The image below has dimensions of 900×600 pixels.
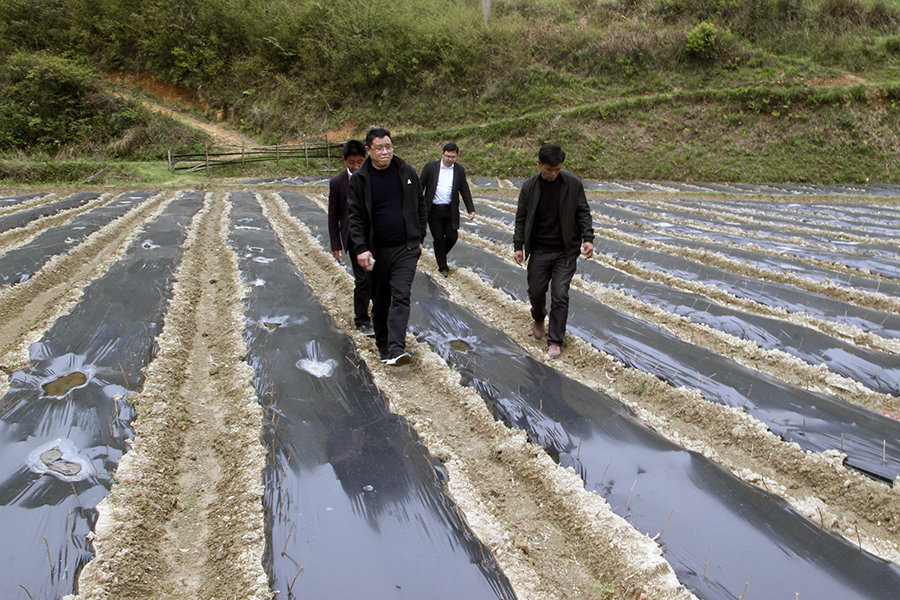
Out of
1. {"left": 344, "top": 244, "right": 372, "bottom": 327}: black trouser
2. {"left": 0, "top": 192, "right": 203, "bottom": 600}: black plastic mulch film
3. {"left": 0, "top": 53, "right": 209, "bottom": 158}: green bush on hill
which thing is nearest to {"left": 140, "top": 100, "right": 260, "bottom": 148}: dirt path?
{"left": 0, "top": 53, "right": 209, "bottom": 158}: green bush on hill

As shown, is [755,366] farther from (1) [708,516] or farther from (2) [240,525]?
(2) [240,525]

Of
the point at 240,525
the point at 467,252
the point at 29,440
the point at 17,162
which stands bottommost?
the point at 240,525

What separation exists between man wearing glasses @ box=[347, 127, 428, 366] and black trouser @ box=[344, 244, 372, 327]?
0.41 meters

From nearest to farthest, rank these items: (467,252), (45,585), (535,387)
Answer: (45,585), (535,387), (467,252)

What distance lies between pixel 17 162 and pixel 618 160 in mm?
18575

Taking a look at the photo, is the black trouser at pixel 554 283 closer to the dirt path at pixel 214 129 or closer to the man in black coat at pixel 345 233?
the man in black coat at pixel 345 233

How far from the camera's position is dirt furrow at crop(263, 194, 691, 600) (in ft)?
7.48

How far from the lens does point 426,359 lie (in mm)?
4246

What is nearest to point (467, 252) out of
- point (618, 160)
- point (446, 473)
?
point (446, 473)

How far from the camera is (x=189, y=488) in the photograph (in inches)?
113

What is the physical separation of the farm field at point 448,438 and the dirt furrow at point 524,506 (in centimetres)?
1

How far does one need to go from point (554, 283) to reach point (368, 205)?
154 centimetres

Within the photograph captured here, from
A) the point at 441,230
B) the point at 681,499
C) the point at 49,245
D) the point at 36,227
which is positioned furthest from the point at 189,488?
the point at 36,227

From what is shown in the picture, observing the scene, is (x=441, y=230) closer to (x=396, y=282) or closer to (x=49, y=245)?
(x=396, y=282)
